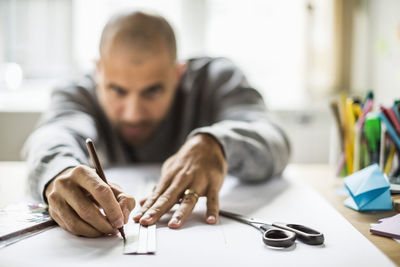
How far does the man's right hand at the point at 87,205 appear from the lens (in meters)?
0.69

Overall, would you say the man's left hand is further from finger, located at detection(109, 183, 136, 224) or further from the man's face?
the man's face

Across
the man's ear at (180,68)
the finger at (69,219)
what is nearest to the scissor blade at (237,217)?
the finger at (69,219)

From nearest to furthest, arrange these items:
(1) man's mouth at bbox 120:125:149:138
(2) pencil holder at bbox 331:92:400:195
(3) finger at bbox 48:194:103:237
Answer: (3) finger at bbox 48:194:103:237 < (2) pencil holder at bbox 331:92:400:195 < (1) man's mouth at bbox 120:125:149:138

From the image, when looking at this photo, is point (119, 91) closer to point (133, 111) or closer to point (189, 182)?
point (133, 111)

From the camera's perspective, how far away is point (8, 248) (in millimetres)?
645

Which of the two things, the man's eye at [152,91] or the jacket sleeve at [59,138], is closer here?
the jacket sleeve at [59,138]

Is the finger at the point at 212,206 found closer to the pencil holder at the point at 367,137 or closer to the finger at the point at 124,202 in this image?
the finger at the point at 124,202

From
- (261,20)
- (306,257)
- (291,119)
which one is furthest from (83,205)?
(261,20)

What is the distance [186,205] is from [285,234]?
203mm

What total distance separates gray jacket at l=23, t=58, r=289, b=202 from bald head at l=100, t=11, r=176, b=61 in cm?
20

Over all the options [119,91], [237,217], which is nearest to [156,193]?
[237,217]

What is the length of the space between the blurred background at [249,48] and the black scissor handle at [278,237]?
1.86 meters

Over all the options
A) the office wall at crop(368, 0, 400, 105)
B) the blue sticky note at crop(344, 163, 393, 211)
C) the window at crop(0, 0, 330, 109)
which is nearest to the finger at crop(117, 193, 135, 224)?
the blue sticky note at crop(344, 163, 393, 211)

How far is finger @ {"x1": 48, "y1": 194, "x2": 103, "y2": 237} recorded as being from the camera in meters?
0.70
